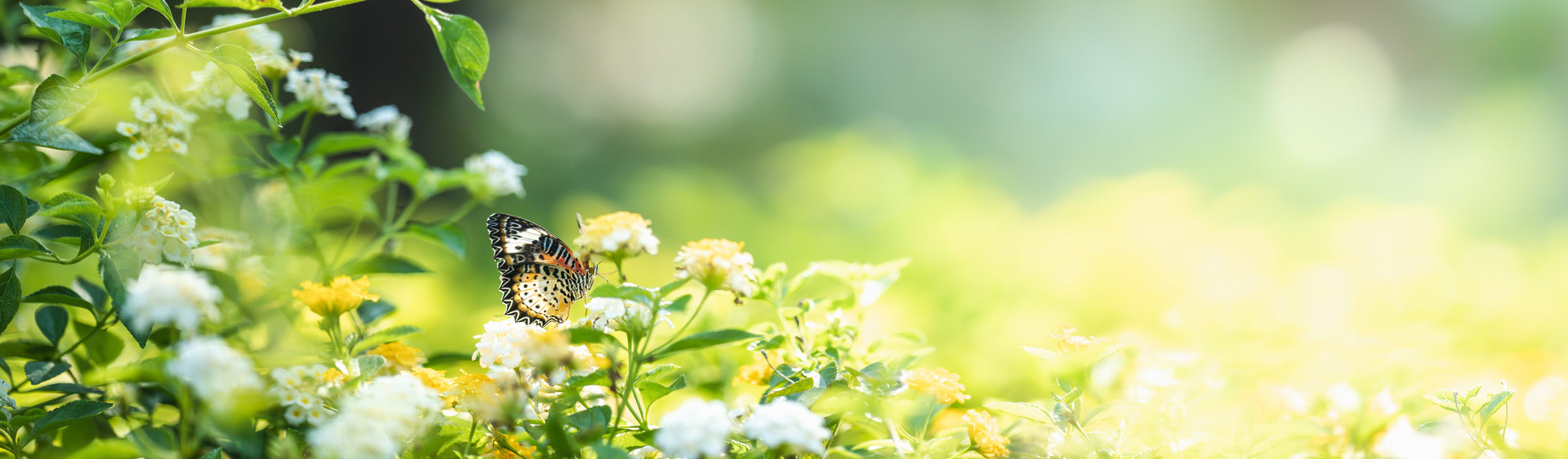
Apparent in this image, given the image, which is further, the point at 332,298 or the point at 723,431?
the point at 332,298

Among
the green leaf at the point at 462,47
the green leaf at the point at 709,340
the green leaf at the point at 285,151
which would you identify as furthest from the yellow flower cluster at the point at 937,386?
the green leaf at the point at 285,151

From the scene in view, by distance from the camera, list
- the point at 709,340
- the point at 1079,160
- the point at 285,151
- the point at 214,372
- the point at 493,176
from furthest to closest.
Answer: the point at 1079,160, the point at 493,176, the point at 285,151, the point at 709,340, the point at 214,372

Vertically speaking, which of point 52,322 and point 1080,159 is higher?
point 1080,159

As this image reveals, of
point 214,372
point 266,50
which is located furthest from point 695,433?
point 266,50

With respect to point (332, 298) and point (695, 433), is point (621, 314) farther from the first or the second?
point (332, 298)

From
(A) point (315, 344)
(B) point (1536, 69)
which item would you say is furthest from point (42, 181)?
(B) point (1536, 69)

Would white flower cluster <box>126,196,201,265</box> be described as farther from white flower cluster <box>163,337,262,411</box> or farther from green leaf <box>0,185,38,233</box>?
white flower cluster <box>163,337,262,411</box>

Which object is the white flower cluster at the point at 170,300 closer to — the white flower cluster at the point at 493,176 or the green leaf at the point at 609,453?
the green leaf at the point at 609,453
